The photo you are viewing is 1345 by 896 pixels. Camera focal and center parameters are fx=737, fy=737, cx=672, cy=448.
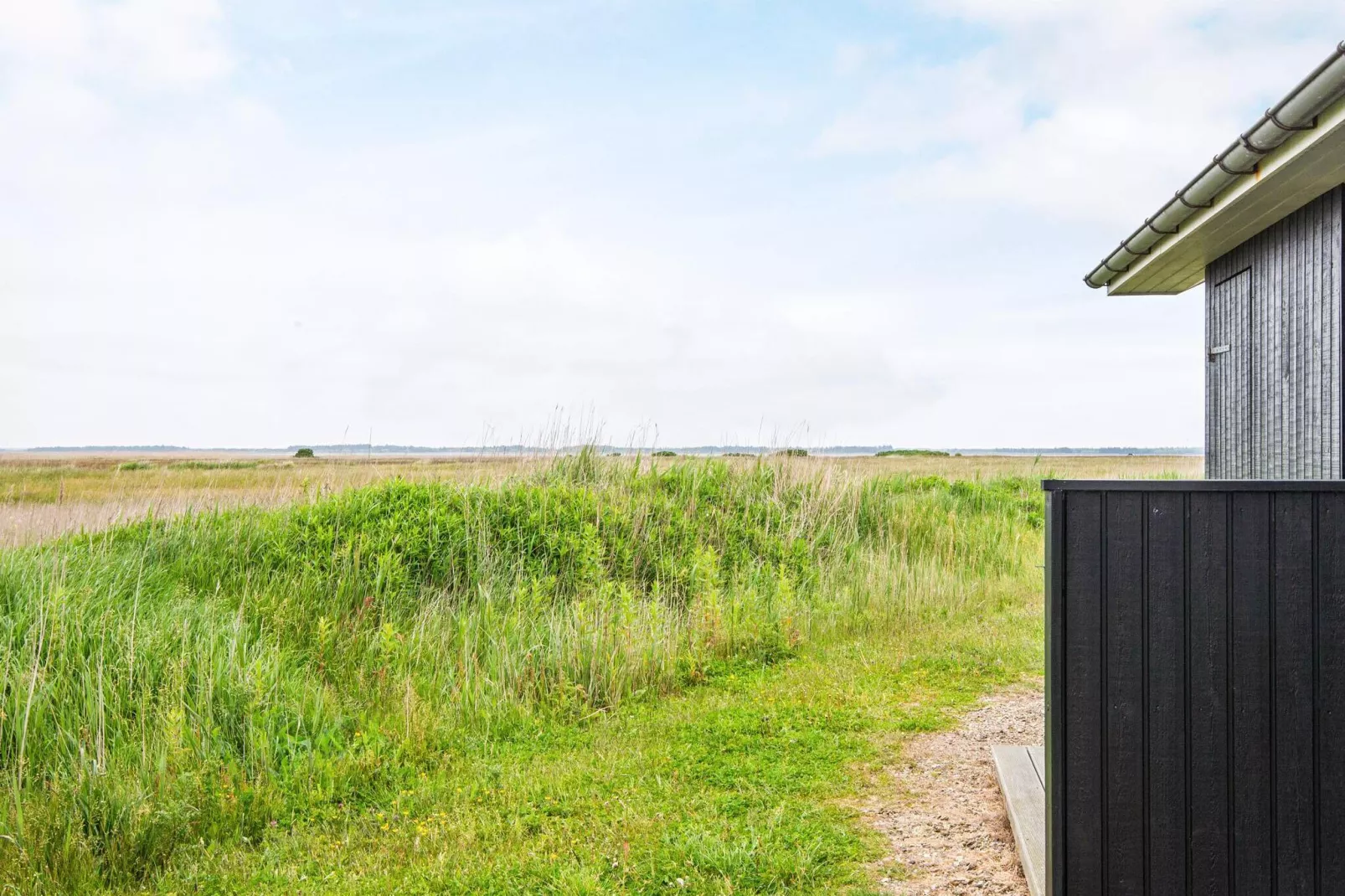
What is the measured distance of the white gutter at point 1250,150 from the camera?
304 cm

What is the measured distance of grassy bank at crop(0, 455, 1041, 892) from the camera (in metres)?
3.02

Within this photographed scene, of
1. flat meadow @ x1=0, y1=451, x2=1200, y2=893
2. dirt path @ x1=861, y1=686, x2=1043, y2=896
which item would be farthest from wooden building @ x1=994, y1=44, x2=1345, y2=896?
flat meadow @ x1=0, y1=451, x2=1200, y2=893

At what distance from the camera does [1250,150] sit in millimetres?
3623

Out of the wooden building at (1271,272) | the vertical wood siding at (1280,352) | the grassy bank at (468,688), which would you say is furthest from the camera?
the vertical wood siding at (1280,352)

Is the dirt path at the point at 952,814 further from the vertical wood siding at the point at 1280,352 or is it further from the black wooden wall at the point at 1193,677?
the vertical wood siding at the point at 1280,352

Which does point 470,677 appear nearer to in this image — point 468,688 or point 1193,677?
point 468,688

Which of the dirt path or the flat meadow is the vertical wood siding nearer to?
the flat meadow

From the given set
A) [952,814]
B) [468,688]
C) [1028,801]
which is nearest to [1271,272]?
[1028,801]

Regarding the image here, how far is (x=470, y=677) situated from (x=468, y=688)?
39cm

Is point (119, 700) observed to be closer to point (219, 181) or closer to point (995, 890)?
point (995, 890)

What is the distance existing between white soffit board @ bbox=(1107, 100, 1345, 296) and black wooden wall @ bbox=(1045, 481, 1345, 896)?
2.20 m

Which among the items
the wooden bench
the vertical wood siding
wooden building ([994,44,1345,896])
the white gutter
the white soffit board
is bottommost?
the wooden bench

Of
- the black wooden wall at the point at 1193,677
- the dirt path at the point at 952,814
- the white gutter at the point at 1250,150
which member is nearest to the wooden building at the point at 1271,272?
the white gutter at the point at 1250,150

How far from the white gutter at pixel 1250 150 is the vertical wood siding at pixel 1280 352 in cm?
53
